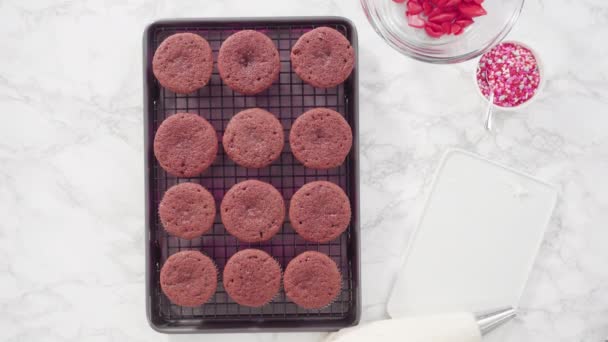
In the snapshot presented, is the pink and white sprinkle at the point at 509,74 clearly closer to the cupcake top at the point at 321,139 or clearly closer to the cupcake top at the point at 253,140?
the cupcake top at the point at 321,139

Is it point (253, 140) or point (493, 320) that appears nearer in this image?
point (253, 140)

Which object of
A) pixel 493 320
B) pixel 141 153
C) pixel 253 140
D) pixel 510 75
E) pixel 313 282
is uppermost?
pixel 510 75

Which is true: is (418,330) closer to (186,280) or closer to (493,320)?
(493,320)

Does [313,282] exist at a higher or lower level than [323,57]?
lower

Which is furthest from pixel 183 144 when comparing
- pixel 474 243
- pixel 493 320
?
pixel 493 320

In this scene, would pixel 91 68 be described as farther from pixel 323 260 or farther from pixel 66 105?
pixel 323 260

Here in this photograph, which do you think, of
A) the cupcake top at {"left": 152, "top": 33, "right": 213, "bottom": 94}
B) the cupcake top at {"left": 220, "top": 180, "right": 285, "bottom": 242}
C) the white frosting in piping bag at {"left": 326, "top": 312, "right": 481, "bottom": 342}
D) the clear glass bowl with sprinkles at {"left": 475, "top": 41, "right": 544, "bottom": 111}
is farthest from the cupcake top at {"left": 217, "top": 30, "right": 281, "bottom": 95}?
the white frosting in piping bag at {"left": 326, "top": 312, "right": 481, "bottom": 342}
